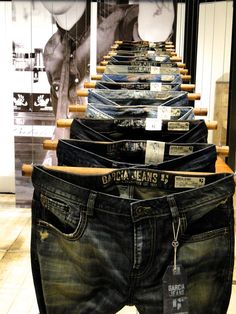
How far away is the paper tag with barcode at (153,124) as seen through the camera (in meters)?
1.60

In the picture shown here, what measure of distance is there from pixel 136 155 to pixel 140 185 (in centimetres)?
26

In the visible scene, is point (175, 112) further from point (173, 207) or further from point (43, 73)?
point (43, 73)

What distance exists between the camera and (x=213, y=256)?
1.14 meters

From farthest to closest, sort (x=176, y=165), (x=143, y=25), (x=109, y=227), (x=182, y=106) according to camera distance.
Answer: (x=143, y=25), (x=182, y=106), (x=176, y=165), (x=109, y=227)

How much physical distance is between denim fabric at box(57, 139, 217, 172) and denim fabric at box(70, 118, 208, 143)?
0.15 meters

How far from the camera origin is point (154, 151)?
4.64 ft

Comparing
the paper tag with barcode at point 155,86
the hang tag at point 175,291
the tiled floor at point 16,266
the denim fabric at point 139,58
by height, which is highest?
the denim fabric at point 139,58

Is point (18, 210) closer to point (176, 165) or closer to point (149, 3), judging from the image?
point (149, 3)

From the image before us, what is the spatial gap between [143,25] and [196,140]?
303cm

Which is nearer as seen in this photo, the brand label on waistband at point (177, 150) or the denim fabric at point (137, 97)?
the brand label on waistband at point (177, 150)

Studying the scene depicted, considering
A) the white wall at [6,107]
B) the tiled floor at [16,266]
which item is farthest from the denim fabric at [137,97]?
the white wall at [6,107]

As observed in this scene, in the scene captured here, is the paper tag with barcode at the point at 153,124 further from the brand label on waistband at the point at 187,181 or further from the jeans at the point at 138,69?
the jeans at the point at 138,69

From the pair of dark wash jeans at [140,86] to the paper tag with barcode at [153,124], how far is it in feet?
1.75

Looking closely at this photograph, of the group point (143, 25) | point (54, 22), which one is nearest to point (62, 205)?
point (143, 25)
